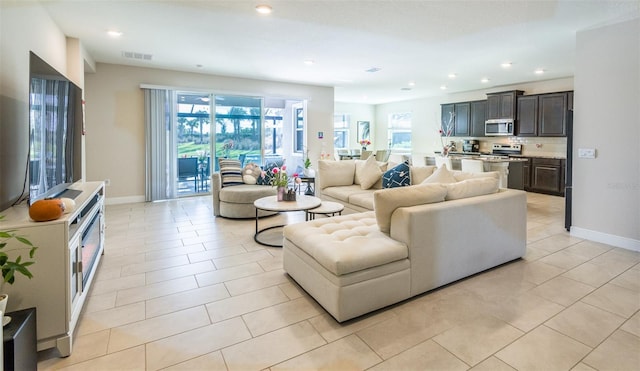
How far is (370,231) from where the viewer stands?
111 inches

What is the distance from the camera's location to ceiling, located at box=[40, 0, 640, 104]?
3547 mm

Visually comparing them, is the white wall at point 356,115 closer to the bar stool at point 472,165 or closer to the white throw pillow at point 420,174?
the bar stool at point 472,165

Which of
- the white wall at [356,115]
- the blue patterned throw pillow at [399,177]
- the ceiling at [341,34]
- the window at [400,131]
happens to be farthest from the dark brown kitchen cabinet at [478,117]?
the blue patterned throw pillow at [399,177]

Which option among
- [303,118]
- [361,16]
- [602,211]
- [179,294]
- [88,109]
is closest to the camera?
[179,294]

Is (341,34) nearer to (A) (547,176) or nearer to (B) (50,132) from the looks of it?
(B) (50,132)

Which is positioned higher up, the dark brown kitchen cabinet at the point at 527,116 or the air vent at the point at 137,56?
the air vent at the point at 137,56

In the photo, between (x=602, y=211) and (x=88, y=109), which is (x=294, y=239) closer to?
(x=602, y=211)

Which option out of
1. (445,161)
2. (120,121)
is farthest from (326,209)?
(120,121)

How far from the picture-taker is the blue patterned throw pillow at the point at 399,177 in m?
4.45

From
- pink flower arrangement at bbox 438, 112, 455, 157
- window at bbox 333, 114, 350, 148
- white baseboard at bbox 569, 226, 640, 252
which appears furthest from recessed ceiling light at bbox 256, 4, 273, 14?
window at bbox 333, 114, 350, 148

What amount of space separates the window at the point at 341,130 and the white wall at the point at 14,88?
9657 millimetres

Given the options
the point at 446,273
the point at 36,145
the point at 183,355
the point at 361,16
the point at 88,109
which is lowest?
the point at 183,355

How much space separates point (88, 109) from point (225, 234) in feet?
13.0

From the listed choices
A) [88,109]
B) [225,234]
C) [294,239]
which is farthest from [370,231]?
[88,109]
